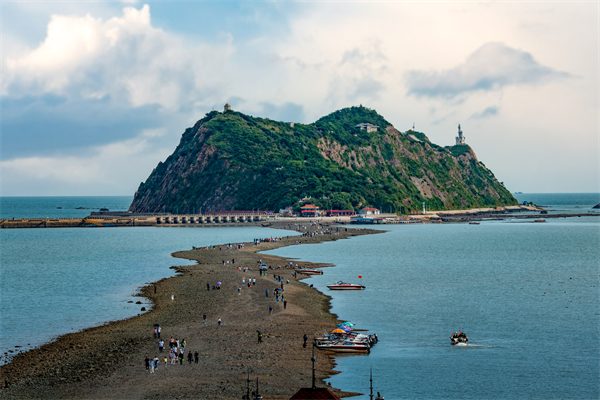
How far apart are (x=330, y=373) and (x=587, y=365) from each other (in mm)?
19031

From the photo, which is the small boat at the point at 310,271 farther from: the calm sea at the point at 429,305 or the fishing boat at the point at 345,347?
the fishing boat at the point at 345,347

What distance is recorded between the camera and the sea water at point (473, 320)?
1527 inches

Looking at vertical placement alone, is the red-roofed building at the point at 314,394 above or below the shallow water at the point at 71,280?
above

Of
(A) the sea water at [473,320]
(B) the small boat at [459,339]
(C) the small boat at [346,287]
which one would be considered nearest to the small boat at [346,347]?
(A) the sea water at [473,320]

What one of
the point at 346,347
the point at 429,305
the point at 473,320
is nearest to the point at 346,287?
the point at 429,305

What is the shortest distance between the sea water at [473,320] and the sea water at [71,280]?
82.7 ft

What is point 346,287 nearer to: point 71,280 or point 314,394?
point 71,280

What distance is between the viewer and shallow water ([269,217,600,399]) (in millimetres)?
38812

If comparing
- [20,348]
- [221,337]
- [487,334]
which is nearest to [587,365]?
[487,334]

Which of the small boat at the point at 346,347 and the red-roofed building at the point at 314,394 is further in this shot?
the small boat at the point at 346,347

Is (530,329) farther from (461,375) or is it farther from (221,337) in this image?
(221,337)

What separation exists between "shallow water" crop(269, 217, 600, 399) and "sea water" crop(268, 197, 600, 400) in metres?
0.10

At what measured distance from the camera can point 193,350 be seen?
44219mm

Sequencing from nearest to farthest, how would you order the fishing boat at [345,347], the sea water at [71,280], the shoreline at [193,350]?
the shoreline at [193,350] < the fishing boat at [345,347] < the sea water at [71,280]
